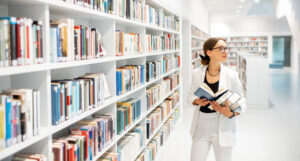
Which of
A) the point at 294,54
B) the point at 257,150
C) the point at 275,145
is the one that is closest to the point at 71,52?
the point at 257,150

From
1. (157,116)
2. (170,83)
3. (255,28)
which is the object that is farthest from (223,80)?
(255,28)

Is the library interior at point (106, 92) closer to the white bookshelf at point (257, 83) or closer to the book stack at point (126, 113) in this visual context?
the book stack at point (126, 113)

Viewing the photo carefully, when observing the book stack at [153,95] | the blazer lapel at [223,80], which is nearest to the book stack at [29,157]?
the blazer lapel at [223,80]

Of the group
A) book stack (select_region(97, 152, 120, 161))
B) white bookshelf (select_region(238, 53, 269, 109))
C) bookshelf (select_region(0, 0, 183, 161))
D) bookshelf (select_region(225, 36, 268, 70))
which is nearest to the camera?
bookshelf (select_region(0, 0, 183, 161))

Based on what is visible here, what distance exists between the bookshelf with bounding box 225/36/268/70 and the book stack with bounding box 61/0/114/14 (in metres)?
18.4

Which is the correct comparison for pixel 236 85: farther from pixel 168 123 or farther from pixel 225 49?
pixel 168 123

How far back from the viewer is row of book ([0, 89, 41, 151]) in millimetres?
1441

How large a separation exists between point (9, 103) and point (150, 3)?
3057 mm

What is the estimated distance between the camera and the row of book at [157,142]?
376cm

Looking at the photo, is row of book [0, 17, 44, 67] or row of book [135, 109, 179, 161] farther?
row of book [135, 109, 179, 161]

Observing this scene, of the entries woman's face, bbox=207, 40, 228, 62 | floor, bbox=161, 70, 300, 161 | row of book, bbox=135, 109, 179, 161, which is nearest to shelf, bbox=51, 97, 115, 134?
woman's face, bbox=207, 40, 228, 62

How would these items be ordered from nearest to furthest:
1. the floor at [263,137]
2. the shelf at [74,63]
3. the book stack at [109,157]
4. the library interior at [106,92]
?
the library interior at [106,92], the shelf at [74,63], the book stack at [109,157], the floor at [263,137]

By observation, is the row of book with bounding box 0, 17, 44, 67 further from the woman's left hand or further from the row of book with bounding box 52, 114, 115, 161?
the woman's left hand

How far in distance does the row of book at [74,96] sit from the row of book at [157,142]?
1.36m
